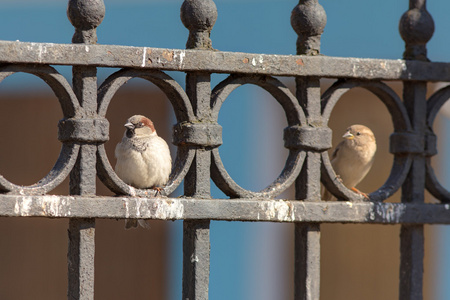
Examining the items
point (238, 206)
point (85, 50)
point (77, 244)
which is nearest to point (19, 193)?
point (77, 244)

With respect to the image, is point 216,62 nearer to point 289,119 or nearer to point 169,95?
point 169,95

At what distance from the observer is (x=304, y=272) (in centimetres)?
296

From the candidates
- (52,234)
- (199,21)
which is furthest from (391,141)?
(52,234)

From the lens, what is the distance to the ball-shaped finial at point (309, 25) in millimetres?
3002

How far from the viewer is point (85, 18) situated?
108 inches

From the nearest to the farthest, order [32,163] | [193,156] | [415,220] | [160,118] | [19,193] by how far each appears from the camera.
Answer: [19,193], [193,156], [415,220], [160,118], [32,163]

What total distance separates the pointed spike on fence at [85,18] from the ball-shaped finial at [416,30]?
44.7 inches

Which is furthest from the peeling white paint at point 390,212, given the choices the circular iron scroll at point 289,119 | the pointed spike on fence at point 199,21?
the pointed spike on fence at point 199,21

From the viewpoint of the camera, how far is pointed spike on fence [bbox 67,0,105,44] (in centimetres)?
275

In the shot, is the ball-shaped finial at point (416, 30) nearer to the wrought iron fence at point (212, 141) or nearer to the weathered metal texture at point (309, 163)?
the wrought iron fence at point (212, 141)

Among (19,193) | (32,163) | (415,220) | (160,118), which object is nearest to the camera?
(19,193)

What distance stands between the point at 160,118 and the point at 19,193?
4903 mm

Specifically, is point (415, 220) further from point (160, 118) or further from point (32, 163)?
point (32, 163)

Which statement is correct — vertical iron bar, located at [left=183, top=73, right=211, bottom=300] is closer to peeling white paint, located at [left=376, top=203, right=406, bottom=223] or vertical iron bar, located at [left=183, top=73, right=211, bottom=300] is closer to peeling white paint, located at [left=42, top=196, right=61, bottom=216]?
peeling white paint, located at [left=42, top=196, right=61, bottom=216]
